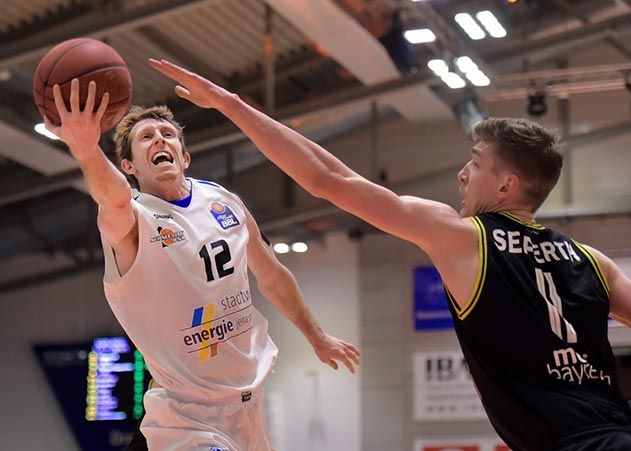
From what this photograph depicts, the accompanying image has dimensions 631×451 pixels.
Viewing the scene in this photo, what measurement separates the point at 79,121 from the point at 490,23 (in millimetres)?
8591

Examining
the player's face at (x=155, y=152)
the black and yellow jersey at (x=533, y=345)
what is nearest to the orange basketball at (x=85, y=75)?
the player's face at (x=155, y=152)

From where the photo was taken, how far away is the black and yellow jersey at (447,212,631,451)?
3398 mm

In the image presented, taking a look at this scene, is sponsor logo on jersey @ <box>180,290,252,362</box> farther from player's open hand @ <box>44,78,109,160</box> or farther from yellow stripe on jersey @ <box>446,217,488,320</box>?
yellow stripe on jersey @ <box>446,217,488,320</box>

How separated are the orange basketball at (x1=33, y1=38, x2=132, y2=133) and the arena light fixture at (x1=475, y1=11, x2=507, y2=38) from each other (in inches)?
306

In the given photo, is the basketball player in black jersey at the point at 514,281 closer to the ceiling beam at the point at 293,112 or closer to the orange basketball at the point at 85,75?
the orange basketball at the point at 85,75

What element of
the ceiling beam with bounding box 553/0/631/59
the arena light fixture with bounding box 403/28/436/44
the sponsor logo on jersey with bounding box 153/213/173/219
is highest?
the ceiling beam with bounding box 553/0/631/59

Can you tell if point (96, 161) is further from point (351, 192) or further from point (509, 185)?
point (509, 185)

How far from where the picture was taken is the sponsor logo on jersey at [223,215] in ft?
16.0

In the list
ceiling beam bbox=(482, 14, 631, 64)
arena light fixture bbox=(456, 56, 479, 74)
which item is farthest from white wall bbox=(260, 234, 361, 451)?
ceiling beam bbox=(482, 14, 631, 64)

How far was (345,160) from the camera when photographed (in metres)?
16.0

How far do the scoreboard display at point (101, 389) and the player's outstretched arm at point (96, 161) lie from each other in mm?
9356

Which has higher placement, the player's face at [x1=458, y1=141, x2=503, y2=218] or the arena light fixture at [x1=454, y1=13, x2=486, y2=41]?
the arena light fixture at [x1=454, y1=13, x2=486, y2=41]

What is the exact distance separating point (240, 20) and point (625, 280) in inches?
401

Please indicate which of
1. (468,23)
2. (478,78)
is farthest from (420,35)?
(478,78)
